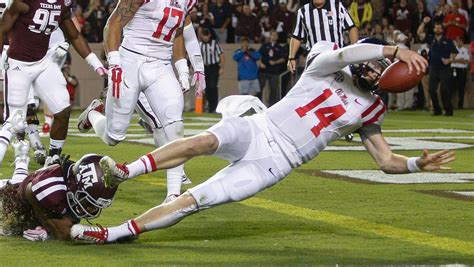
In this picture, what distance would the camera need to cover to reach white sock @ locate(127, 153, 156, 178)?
269 inches

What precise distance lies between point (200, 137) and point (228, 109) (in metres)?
0.47

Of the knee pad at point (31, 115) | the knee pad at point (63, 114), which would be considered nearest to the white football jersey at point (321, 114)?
the knee pad at point (63, 114)

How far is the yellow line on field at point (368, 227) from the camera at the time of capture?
719 cm

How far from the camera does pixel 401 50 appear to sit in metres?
7.02

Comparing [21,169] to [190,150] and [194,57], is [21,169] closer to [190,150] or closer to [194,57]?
[194,57]

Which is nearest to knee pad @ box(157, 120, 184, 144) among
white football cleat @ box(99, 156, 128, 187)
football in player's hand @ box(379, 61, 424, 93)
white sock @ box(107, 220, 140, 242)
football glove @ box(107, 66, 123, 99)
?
football glove @ box(107, 66, 123, 99)

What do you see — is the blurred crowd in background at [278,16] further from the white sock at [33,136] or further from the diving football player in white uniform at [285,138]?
the diving football player in white uniform at [285,138]

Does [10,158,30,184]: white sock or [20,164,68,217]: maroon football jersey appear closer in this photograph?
[20,164,68,217]: maroon football jersey

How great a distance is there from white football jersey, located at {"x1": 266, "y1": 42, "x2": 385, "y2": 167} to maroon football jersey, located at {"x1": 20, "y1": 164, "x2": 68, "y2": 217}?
1306mm

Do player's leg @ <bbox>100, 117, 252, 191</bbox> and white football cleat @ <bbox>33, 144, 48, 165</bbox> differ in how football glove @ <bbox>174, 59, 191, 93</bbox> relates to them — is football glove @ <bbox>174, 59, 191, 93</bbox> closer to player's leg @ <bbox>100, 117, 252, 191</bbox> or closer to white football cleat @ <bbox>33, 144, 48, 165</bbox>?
player's leg @ <bbox>100, 117, 252, 191</bbox>

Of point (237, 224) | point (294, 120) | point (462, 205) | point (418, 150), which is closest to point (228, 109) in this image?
point (294, 120)

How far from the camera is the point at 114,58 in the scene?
8.86 m

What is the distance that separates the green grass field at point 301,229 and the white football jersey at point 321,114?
0.59 metres

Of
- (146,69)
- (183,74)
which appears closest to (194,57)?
(183,74)
